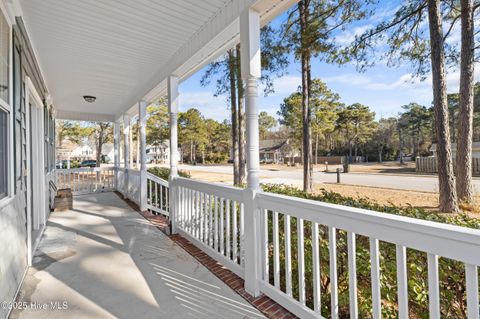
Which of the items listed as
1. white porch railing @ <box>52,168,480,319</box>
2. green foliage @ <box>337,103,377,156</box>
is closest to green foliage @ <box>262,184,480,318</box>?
white porch railing @ <box>52,168,480,319</box>

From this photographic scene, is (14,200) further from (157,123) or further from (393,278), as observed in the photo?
(157,123)

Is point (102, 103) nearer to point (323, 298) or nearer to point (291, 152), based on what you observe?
point (323, 298)

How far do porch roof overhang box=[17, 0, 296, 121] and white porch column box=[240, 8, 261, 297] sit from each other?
0.21 m

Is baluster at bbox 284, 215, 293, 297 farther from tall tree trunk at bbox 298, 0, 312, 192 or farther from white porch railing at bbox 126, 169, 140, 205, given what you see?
tall tree trunk at bbox 298, 0, 312, 192

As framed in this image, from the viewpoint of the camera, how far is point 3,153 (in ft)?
6.66

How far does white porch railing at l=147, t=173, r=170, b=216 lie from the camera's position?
207 inches

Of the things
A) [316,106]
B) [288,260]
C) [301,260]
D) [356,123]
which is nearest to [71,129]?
[316,106]

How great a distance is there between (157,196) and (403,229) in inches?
206

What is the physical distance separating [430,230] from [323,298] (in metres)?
1.34

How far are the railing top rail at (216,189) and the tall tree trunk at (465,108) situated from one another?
5220 millimetres

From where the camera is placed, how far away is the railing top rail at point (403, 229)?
105 centimetres

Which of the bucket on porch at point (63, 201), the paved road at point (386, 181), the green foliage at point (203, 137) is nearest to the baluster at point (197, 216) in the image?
the bucket on porch at point (63, 201)

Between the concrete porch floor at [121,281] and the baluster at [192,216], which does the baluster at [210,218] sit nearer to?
the concrete porch floor at [121,281]

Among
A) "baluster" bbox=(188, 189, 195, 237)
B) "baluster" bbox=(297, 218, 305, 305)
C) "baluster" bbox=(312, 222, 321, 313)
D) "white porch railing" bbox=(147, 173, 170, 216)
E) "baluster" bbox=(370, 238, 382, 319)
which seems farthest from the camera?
"white porch railing" bbox=(147, 173, 170, 216)
